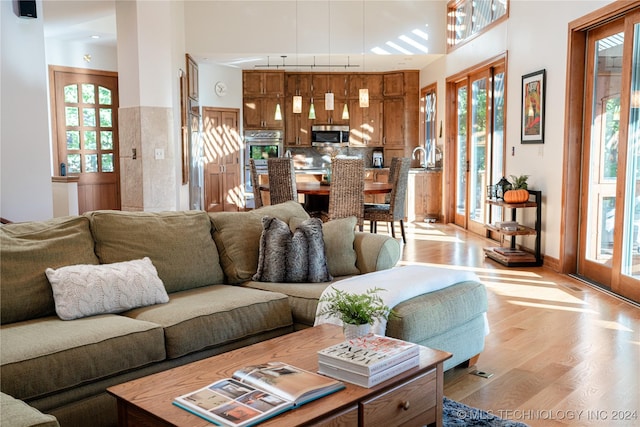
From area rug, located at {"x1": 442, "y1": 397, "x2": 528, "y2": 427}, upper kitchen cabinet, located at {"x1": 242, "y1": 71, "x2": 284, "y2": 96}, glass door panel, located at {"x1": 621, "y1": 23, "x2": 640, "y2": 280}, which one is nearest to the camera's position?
area rug, located at {"x1": 442, "y1": 397, "x2": 528, "y2": 427}

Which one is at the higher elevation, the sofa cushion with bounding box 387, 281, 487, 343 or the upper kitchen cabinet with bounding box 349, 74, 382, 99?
the upper kitchen cabinet with bounding box 349, 74, 382, 99

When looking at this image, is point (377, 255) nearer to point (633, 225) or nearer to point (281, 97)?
point (633, 225)

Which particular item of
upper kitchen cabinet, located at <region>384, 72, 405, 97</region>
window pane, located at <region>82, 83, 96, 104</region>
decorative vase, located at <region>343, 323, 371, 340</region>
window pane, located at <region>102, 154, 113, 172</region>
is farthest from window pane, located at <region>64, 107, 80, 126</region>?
decorative vase, located at <region>343, 323, 371, 340</region>

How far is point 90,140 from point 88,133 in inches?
4.0

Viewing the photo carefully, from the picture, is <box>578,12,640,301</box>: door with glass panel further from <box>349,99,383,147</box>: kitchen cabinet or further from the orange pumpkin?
<box>349,99,383,147</box>: kitchen cabinet

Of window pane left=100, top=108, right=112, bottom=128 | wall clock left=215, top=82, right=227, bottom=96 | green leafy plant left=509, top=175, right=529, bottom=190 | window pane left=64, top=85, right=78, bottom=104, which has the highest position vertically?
wall clock left=215, top=82, right=227, bottom=96

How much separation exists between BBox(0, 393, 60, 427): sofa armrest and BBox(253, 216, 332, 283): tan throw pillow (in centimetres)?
179

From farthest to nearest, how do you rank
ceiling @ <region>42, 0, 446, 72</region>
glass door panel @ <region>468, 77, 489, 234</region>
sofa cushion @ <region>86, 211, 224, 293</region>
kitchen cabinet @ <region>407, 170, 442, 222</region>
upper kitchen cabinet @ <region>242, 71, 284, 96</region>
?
upper kitchen cabinet @ <region>242, 71, 284, 96</region>
kitchen cabinet @ <region>407, 170, 442, 222</region>
ceiling @ <region>42, 0, 446, 72</region>
glass door panel @ <region>468, 77, 489, 234</region>
sofa cushion @ <region>86, 211, 224, 293</region>

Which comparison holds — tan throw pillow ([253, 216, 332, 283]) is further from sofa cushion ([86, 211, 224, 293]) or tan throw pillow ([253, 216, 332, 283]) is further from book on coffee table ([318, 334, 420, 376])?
book on coffee table ([318, 334, 420, 376])

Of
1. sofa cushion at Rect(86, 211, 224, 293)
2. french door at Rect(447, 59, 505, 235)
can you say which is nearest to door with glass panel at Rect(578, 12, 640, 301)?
french door at Rect(447, 59, 505, 235)

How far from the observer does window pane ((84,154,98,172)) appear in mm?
8391

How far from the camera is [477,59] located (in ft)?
26.0

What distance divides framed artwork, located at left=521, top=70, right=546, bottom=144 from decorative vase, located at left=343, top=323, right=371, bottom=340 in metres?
4.45

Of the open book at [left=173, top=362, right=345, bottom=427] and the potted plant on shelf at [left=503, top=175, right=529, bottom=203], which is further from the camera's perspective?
the potted plant on shelf at [left=503, top=175, right=529, bottom=203]
